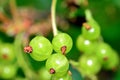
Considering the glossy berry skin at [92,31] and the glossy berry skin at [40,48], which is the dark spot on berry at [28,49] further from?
the glossy berry skin at [92,31]

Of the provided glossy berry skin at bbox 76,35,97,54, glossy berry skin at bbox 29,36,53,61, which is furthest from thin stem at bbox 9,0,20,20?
glossy berry skin at bbox 29,36,53,61

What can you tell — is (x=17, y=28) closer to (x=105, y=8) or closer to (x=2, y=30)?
(x=2, y=30)

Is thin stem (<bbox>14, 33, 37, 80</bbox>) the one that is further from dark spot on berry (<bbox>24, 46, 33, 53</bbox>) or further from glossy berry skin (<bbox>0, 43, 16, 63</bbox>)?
dark spot on berry (<bbox>24, 46, 33, 53</bbox>)

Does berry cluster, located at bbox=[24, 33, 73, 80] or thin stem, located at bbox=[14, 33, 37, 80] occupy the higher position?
berry cluster, located at bbox=[24, 33, 73, 80]

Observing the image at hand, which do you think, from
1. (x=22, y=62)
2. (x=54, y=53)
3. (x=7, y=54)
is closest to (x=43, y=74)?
(x=22, y=62)

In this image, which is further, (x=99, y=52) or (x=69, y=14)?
(x=69, y=14)

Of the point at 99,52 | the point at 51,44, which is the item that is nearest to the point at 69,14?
the point at 99,52

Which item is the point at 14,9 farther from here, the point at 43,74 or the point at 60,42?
the point at 60,42
